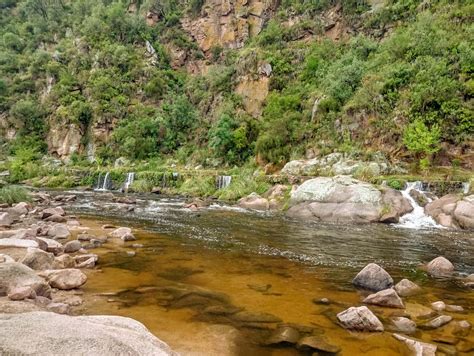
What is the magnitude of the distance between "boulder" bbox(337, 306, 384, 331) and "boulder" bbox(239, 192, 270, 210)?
20477 millimetres

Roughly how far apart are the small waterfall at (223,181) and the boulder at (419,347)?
29741mm

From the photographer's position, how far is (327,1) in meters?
63.0

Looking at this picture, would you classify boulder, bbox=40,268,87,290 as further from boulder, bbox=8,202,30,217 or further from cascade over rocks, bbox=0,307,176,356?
boulder, bbox=8,202,30,217

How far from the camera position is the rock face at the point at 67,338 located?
391cm

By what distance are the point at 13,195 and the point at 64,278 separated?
1956 cm

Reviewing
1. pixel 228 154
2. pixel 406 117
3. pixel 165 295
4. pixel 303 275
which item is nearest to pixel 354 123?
pixel 406 117

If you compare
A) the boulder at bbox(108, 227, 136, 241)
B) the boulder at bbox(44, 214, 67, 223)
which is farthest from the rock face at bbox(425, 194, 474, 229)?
the boulder at bbox(44, 214, 67, 223)

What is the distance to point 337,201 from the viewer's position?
23406mm

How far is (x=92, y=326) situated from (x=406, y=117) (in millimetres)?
34903

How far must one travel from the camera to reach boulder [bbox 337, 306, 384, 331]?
6.96m

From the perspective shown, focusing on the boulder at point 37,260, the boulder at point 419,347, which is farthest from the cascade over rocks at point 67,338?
the boulder at point 37,260

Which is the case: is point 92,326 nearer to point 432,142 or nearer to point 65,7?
point 432,142

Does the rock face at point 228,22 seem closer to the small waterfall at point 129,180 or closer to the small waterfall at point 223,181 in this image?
the small waterfall at point 129,180

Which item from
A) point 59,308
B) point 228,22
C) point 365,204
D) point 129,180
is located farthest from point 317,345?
point 228,22
